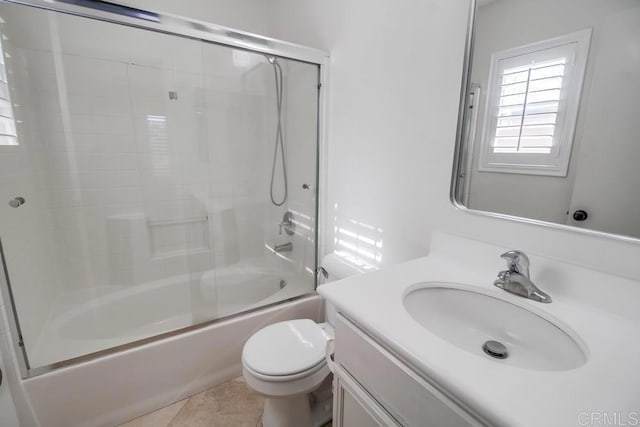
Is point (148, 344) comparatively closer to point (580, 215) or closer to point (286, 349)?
point (286, 349)

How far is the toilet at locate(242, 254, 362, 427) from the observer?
112 cm

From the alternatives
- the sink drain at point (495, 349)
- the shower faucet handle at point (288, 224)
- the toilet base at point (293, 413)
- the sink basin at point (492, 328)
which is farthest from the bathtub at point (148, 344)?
the sink drain at point (495, 349)

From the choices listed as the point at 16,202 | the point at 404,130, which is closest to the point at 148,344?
the point at 16,202

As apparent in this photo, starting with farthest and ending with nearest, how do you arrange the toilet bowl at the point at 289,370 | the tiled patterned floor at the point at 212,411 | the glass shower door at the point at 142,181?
the glass shower door at the point at 142,181 → the tiled patterned floor at the point at 212,411 → the toilet bowl at the point at 289,370

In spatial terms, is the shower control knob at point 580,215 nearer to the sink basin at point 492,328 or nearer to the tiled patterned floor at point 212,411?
the sink basin at point 492,328

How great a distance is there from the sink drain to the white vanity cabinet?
29 centimetres

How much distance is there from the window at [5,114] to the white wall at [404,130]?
1565 millimetres

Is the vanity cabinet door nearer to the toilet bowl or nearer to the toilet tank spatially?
the toilet bowl

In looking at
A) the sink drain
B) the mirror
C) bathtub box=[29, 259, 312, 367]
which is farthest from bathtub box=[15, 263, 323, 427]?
the mirror

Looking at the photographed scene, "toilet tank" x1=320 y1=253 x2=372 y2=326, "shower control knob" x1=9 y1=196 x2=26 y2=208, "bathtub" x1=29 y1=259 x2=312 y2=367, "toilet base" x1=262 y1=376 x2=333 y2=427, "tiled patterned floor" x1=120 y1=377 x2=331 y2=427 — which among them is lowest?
"tiled patterned floor" x1=120 y1=377 x2=331 y2=427

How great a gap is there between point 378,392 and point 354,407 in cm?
16

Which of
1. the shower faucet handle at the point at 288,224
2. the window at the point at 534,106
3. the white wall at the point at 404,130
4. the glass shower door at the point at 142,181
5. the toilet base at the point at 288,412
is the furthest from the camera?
the shower faucet handle at the point at 288,224

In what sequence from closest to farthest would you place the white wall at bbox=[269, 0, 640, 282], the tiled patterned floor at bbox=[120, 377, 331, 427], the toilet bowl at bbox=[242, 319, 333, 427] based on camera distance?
the white wall at bbox=[269, 0, 640, 282] < the toilet bowl at bbox=[242, 319, 333, 427] < the tiled patterned floor at bbox=[120, 377, 331, 427]

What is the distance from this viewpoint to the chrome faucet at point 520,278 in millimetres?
810
